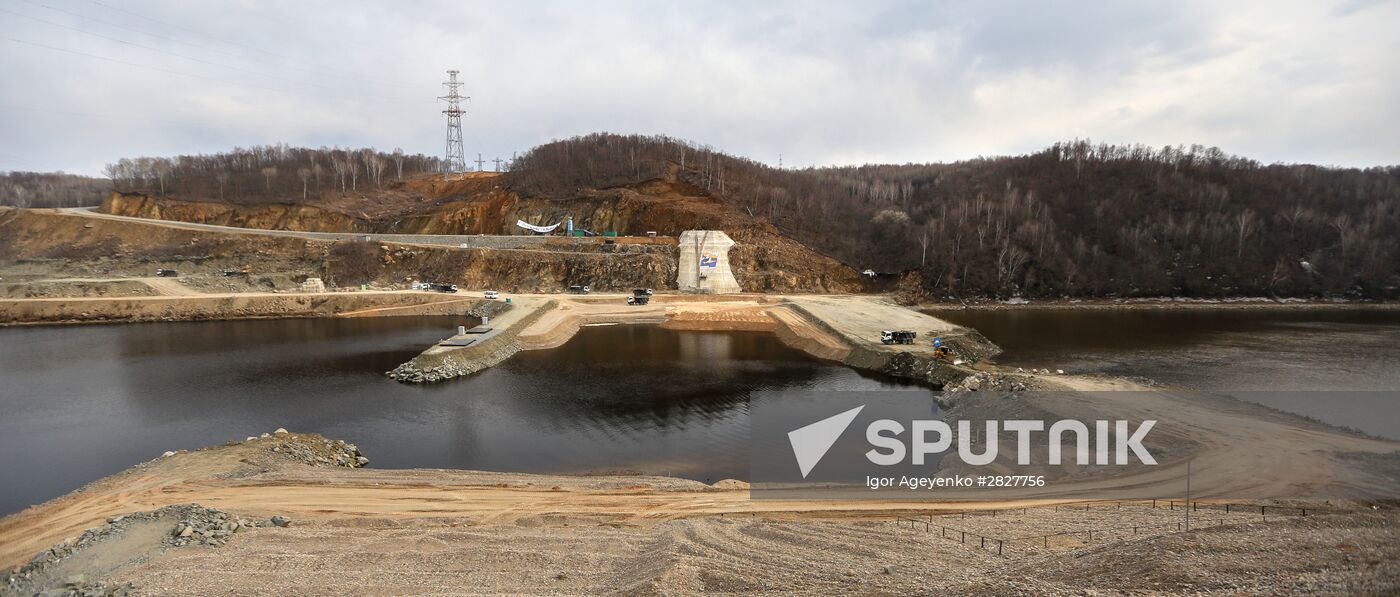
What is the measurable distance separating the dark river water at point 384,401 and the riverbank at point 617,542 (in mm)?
3592

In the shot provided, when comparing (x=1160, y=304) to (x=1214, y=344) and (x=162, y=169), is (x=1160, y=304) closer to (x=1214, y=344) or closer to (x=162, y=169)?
(x=1214, y=344)

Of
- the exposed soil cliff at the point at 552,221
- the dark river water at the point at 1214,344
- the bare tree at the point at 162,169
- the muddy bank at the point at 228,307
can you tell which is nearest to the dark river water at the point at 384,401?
the muddy bank at the point at 228,307

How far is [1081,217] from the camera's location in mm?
83688

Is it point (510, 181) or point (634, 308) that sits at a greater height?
point (510, 181)

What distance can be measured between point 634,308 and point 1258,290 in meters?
72.1

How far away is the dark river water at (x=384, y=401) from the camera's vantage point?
790 inches

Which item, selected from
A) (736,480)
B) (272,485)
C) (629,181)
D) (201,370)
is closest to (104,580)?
(272,485)

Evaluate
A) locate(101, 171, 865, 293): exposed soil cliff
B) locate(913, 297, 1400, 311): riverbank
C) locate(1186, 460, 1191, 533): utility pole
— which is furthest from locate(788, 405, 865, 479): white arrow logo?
locate(913, 297, 1400, 311): riverbank

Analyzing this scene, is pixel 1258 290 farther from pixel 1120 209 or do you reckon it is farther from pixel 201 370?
pixel 201 370

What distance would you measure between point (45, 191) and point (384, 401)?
144724 mm

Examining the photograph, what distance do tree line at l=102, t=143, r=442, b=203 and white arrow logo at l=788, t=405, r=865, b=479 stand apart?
85.7 m

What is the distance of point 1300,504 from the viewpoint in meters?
13.1

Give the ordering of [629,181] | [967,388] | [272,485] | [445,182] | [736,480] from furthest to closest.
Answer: [445,182] < [629,181] < [967,388] < [736,480] < [272,485]

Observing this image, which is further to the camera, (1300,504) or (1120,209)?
(1120,209)
